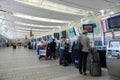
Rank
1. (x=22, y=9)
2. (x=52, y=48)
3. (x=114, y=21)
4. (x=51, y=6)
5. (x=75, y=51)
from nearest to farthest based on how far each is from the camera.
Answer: (x=114, y=21) < (x=75, y=51) < (x=52, y=48) < (x=51, y=6) < (x=22, y=9)

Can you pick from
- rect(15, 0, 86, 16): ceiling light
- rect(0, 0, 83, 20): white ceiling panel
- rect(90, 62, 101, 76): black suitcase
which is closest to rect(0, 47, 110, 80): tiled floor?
rect(90, 62, 101, 76): black suitcase

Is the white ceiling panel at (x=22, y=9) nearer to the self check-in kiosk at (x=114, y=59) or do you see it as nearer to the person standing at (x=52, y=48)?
the person standing at (x=52, y=48)

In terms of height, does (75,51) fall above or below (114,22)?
below

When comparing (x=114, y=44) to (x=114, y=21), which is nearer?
(x=114, y=44)

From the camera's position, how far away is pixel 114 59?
392cm

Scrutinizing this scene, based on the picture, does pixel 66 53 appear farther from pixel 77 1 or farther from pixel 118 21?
pixel 77 1

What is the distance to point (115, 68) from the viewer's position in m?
3.89

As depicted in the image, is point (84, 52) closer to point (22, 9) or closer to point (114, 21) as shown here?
point (114, 21)

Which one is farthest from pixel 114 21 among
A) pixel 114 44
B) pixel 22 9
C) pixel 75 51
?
pixel 22 9

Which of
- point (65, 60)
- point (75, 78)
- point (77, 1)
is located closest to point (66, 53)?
point (65, 60)

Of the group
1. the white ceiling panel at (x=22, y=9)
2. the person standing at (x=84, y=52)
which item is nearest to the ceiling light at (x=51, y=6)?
the white ceiling panel at (x=22, y=9)

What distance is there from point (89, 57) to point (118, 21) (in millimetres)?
1459

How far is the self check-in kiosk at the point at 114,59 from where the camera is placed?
384 centimetres

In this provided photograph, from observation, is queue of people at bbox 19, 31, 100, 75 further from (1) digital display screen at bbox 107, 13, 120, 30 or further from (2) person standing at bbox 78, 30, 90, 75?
(1) digital display screen at bbox 107, 13, 120, 30
